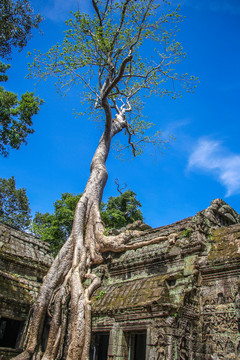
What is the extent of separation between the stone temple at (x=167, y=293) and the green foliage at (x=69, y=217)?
34.1 ft

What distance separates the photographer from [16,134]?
11.1 meters

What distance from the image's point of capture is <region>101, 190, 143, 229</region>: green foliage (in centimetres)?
2011

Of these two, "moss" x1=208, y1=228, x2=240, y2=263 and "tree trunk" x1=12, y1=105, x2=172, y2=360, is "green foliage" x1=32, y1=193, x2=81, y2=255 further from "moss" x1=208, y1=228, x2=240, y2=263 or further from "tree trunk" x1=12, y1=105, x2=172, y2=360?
"moss" x1=208, y1=228, x2=240, y2=263

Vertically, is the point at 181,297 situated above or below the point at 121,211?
below

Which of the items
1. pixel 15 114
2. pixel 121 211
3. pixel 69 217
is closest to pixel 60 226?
pixel 69 217

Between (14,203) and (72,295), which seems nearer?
(72,295)

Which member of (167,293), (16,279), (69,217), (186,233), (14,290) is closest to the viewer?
(167,293)

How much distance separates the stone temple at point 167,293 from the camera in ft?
19.1

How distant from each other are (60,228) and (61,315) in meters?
13.1

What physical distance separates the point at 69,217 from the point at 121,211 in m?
3.89

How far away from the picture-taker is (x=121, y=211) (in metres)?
21.2

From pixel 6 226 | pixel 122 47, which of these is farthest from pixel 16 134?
pixel 122 47

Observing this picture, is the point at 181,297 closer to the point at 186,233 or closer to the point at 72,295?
the point at 186,233

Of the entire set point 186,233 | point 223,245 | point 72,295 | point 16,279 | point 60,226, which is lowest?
point 72,295
